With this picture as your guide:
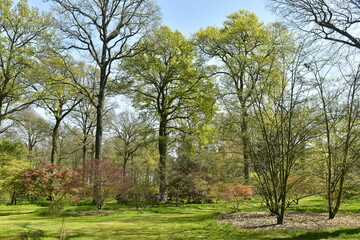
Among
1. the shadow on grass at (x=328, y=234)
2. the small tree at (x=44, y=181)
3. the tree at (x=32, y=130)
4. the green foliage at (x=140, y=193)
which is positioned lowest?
the shadow on grass at (x=328, y=234)

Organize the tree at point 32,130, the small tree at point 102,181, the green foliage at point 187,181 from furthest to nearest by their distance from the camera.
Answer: the tree at point 32,130 < the green foliage at point 187,181 < the small tree at point 102,181

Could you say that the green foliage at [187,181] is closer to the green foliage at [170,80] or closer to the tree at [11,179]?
the green foliage at [170,80]

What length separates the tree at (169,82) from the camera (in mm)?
19797

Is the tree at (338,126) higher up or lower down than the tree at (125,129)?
lower down

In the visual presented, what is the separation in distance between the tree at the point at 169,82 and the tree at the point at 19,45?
591cm

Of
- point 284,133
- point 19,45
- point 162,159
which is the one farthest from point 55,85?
point 284,133

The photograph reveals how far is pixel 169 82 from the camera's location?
20.8 m

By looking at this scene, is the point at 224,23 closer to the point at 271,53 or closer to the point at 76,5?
the point at 76,5

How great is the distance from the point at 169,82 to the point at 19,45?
34.2 feet

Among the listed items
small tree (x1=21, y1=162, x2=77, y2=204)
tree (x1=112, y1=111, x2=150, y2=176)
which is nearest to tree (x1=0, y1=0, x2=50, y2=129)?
small tree (x1=21, y1=162, x2=77, y2=204)

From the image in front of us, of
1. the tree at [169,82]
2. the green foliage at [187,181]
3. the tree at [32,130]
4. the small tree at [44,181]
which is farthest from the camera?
the tree at [32,130]

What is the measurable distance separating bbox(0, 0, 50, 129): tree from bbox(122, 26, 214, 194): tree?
5.91 metres

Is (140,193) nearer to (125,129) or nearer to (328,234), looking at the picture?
(328,234)

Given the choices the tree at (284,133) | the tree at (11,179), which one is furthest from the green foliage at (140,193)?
the tree at (284,133)
